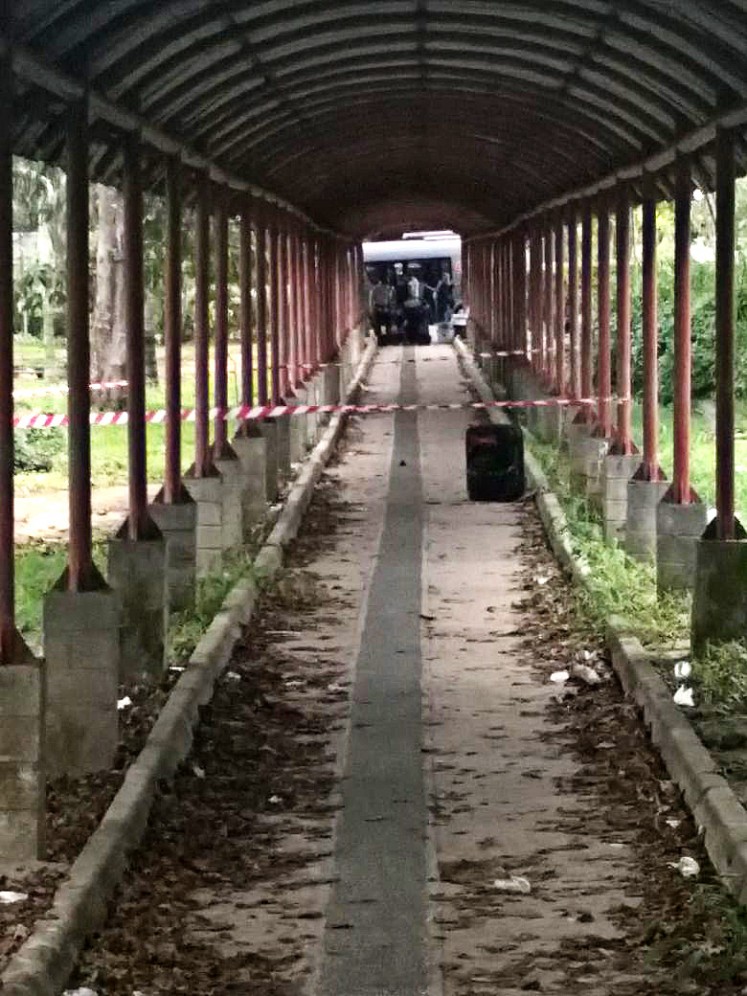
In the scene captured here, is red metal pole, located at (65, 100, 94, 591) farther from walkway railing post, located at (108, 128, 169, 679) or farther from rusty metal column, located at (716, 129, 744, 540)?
rusty metal column, located at (716, 129, 744, 540)

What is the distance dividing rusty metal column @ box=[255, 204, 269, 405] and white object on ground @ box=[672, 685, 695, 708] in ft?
31.0

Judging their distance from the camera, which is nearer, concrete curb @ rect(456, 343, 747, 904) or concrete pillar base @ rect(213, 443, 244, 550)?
concrete curb @ rect(456, 343, 747, 904)

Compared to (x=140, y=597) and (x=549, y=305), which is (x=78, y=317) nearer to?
(x=140, y=597)

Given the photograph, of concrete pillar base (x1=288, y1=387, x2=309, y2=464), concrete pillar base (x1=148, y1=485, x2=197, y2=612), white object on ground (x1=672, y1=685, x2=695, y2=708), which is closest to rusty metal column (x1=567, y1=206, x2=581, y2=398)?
concrete pillar base (x1=288, y1=387, x2=309, y2=464)

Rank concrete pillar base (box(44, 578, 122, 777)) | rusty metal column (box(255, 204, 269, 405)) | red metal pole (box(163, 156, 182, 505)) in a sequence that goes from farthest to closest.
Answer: rusty metal column (box(255, 204, 269, 405)) → red metal pole (box(163, 156, 182, 505)) → concrete pillar base (box(44, 578, 122, 777))

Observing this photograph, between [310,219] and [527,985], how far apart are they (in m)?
21.7

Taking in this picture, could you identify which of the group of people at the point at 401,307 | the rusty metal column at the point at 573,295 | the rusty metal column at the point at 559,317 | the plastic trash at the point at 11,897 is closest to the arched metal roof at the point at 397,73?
the rusty metal column at the point at 573,295

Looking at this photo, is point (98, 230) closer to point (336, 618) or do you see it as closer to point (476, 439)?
point (476, 439)

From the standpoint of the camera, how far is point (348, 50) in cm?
1211

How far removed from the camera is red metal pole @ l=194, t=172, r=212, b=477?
1427 cm

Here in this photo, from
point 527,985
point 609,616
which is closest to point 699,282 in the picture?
point 609,616

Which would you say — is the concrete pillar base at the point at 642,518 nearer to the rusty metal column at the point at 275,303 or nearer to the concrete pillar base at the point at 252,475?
the concrete pillar base at the point at 252,475

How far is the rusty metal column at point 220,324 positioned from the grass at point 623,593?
113 inches

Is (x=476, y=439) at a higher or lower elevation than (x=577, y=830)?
higher
